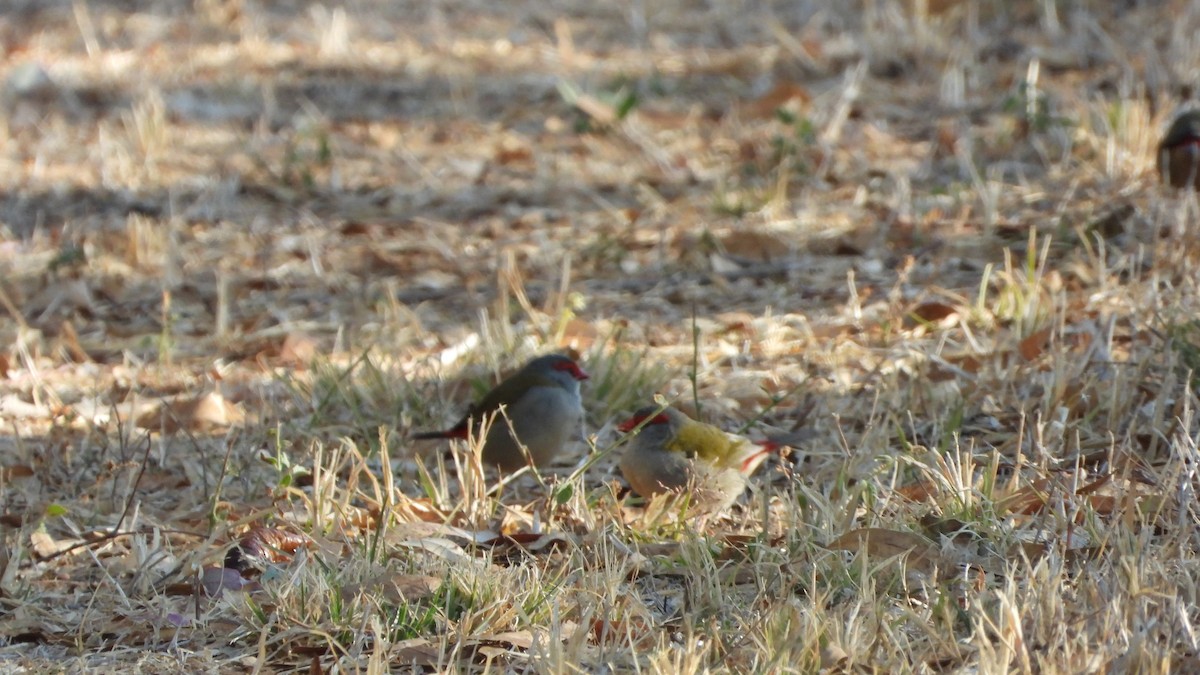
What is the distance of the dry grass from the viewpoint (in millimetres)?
3422

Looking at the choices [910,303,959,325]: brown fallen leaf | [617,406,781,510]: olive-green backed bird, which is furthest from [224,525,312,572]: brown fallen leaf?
[910,303,959,325]: brown fallen leaf

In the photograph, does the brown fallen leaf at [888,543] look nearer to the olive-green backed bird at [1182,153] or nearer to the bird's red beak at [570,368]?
the bird's red beak at [570,368]

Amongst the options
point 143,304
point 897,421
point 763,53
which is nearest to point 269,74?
point 763,53

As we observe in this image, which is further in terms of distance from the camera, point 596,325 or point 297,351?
point 596,325

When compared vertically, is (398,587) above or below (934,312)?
above

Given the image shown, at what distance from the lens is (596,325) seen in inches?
245

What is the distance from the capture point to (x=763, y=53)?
10.6 m

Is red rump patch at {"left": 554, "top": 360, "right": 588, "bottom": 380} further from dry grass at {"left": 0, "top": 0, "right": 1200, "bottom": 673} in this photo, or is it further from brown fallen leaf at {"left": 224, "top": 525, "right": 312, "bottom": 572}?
brown fallen leaf at {"left": 224, "top": 525, "right": 312, "bottom": 572}

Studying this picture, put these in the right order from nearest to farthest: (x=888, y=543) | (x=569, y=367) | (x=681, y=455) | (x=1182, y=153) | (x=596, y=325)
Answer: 1. (x=888, y=543)
2. (x=681, y=455)
3. (x=569, y=367)
4. (x=596, y=325)
5. (x=1182, y=153)

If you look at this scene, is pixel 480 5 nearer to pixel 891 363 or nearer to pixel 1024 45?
pixel 1024 45

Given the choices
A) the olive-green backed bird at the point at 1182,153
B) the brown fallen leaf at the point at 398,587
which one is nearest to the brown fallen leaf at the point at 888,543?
the brown fallen leaf at the point at 398,587

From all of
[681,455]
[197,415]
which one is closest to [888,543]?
[681,455]

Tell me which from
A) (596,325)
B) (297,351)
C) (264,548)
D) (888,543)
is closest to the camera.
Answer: (888,543)

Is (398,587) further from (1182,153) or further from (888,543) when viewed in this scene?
(1182,153)
